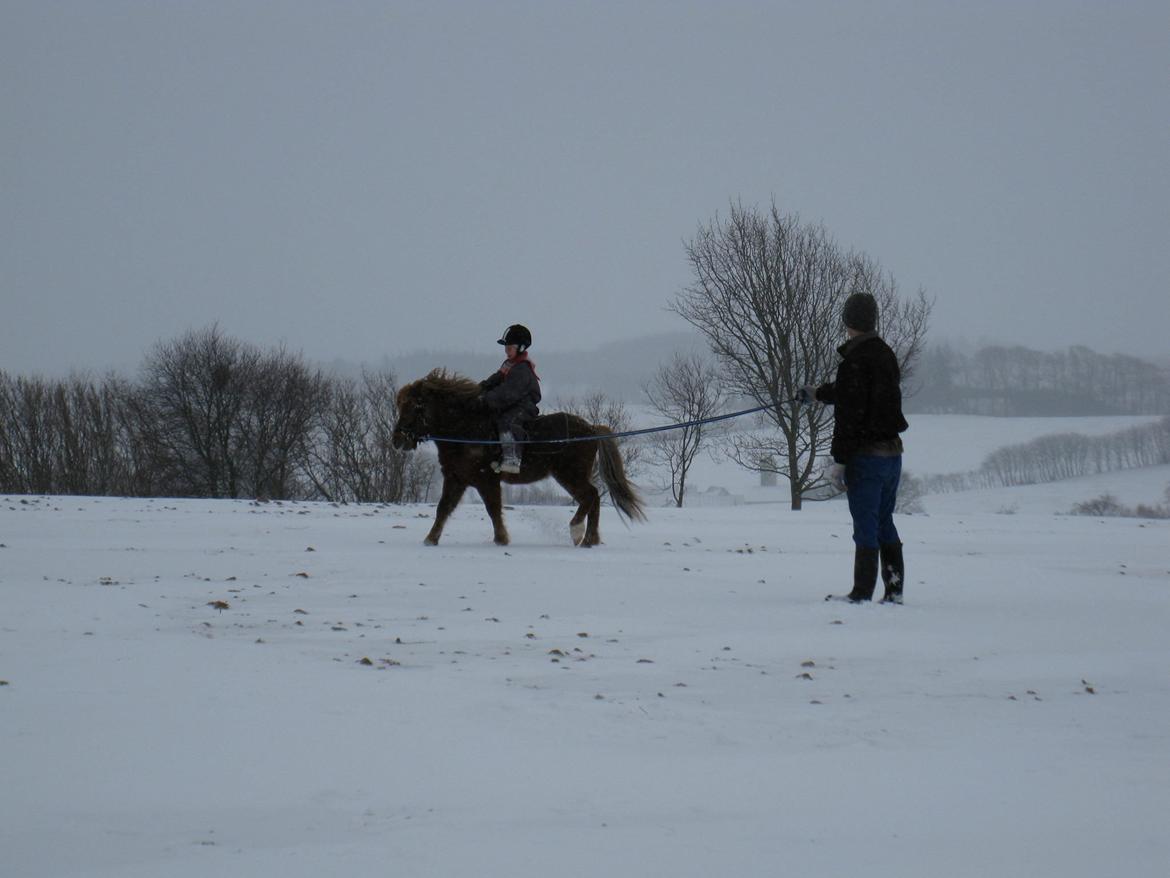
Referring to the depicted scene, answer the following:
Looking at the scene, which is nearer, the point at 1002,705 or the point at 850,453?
the point at 1002,705

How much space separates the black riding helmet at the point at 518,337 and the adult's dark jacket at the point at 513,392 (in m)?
0.15

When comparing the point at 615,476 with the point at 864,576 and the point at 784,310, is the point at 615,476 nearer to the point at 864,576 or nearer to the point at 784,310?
the point at 864,576

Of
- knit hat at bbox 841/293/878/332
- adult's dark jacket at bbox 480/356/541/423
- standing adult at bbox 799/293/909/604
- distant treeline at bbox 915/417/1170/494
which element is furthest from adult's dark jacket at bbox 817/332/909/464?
distant treeline at bbox 915/417/1170/494

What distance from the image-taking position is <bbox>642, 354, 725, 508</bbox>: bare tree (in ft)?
141

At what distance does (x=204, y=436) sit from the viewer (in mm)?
47000

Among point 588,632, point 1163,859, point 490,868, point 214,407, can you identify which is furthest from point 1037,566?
point 214,407

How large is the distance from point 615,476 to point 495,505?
4.25ft

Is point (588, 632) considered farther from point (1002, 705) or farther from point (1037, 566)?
point (1037, 566)

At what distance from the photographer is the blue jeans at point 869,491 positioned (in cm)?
687

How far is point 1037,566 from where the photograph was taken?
31.1 feet

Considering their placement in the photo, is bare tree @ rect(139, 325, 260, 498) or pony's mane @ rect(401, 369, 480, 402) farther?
bare tree @ rect(139, 325, 260, 498)

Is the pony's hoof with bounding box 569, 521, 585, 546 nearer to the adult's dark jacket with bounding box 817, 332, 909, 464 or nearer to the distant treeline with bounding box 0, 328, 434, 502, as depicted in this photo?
the adult's dark jacket with bounding box 817, 332, 909, 464

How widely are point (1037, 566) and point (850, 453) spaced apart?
11.6 feet

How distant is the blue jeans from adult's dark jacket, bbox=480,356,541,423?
4436mm
